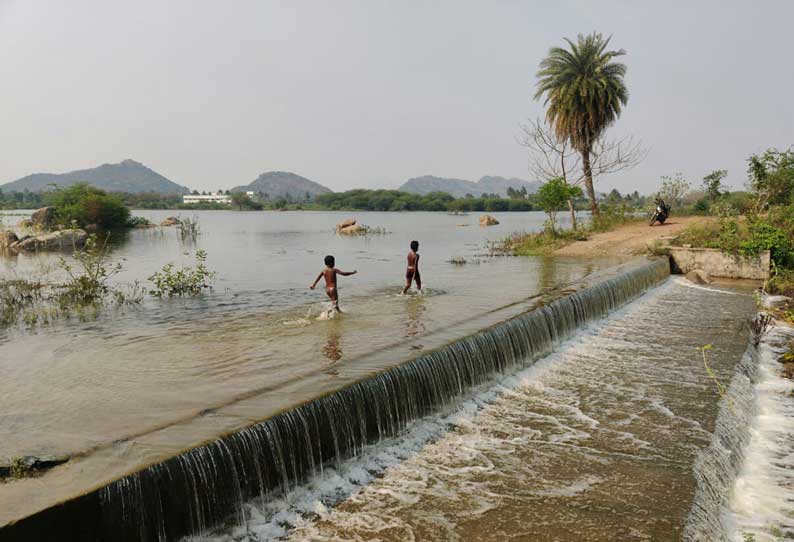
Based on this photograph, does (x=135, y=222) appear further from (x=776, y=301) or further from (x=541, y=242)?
(x=776, y=301)

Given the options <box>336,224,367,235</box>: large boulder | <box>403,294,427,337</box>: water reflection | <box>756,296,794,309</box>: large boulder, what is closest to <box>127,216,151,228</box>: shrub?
<box>336,224,367,235</box>: large boulder

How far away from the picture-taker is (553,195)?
86.9 ft

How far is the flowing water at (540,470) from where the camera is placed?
4.73 meters

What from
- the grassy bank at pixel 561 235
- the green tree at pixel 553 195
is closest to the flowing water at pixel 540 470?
the grassy bank at pixel 561 235

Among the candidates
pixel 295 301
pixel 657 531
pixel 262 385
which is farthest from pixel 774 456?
pixel 295 301

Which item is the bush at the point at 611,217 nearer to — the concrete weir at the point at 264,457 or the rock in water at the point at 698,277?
the rock in water at the point at 698,277

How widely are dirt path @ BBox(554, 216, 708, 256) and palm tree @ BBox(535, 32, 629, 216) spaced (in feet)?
17.9

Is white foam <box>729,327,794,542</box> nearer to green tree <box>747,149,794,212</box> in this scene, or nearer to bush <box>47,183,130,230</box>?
green tree <box>747,149,794,212</box>

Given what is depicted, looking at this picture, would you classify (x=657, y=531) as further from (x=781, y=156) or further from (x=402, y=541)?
(x=781, y=156)

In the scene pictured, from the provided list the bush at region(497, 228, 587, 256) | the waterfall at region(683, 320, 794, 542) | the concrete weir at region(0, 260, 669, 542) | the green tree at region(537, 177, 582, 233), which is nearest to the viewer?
the concrete weir at region(0, 260, 669, 542)

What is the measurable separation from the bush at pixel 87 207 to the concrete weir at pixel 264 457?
41.8m

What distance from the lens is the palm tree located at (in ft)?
110

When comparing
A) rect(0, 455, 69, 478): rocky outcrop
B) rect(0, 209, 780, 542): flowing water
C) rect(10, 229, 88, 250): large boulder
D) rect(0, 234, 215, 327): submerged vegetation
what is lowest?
rect(0, 209, 780, 542): flowing water

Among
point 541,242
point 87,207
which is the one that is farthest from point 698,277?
point 87,207
